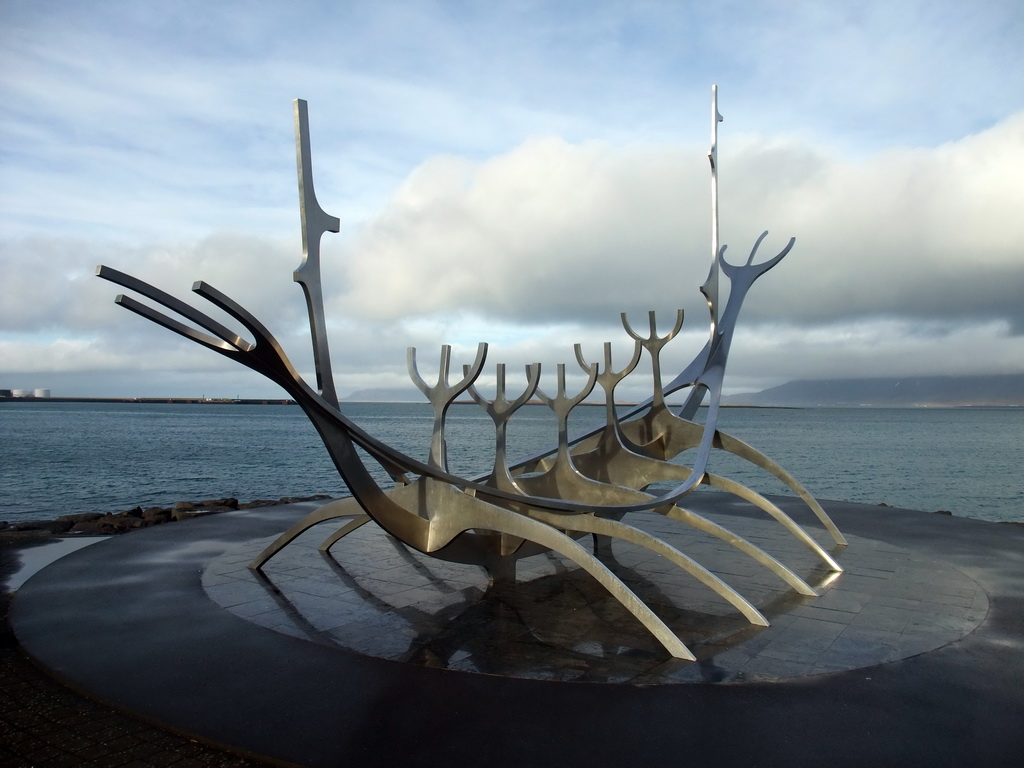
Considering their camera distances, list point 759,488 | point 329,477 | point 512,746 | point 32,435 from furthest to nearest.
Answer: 1. point 32,435
2. point 329,477
3. point 759,488
4. point 512,746

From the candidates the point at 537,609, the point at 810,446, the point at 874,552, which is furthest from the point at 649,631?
the point at 810,446

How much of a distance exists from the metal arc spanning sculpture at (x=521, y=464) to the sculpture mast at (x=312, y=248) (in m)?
0.01

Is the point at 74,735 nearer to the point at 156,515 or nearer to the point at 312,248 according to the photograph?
the point at 312,248

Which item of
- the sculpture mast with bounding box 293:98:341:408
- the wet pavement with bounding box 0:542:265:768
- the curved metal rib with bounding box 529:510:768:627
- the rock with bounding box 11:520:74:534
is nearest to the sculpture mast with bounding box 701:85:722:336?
the curved metal rib with bounding box 529:510:768:627

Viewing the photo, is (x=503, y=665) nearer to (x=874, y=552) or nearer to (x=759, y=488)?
(x=874, y=552)

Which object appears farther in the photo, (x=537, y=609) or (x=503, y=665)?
(x=537, y=609)

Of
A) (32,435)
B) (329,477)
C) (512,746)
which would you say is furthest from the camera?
(32,435)

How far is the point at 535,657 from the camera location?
7.94 metres

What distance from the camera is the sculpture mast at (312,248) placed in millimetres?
8398

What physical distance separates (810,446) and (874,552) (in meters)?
65.1

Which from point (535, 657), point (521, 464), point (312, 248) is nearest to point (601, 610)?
point (535, 657)

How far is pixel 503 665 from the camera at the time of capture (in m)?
7.68

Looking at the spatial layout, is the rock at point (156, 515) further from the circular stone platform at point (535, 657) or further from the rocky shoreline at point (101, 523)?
the circular stone platform at point (535, 657)

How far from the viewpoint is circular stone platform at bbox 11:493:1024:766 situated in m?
6.02
